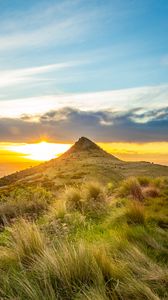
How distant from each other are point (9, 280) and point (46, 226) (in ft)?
14.0

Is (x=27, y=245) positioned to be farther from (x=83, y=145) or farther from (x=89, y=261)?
(x=83, y=145)

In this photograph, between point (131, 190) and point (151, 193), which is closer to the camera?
point (131, 190)

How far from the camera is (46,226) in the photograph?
11352mm

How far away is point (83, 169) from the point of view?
46.4m

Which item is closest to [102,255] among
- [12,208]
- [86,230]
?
[86,230]

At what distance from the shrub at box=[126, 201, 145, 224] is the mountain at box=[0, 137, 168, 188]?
584 inches

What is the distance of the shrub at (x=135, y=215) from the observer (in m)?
12.6

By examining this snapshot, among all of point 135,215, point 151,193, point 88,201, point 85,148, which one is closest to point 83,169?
point 85,148

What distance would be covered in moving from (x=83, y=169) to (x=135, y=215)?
110ft

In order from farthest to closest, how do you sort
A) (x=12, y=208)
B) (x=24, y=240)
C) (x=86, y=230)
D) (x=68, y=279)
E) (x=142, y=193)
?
(x=142, y=193) < (x=12, y=208) < (x=86, y=230) < (x=24, y=240) < (x=68, y=279)

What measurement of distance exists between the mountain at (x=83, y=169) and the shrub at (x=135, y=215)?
14.8m

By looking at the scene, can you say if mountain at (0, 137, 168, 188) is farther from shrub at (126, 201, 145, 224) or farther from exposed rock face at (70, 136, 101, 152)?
shrub at (126, 201, 145, 224)

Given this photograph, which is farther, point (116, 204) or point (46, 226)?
point (116, 204)

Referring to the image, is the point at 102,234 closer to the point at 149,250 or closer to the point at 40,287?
the point at 149,250
